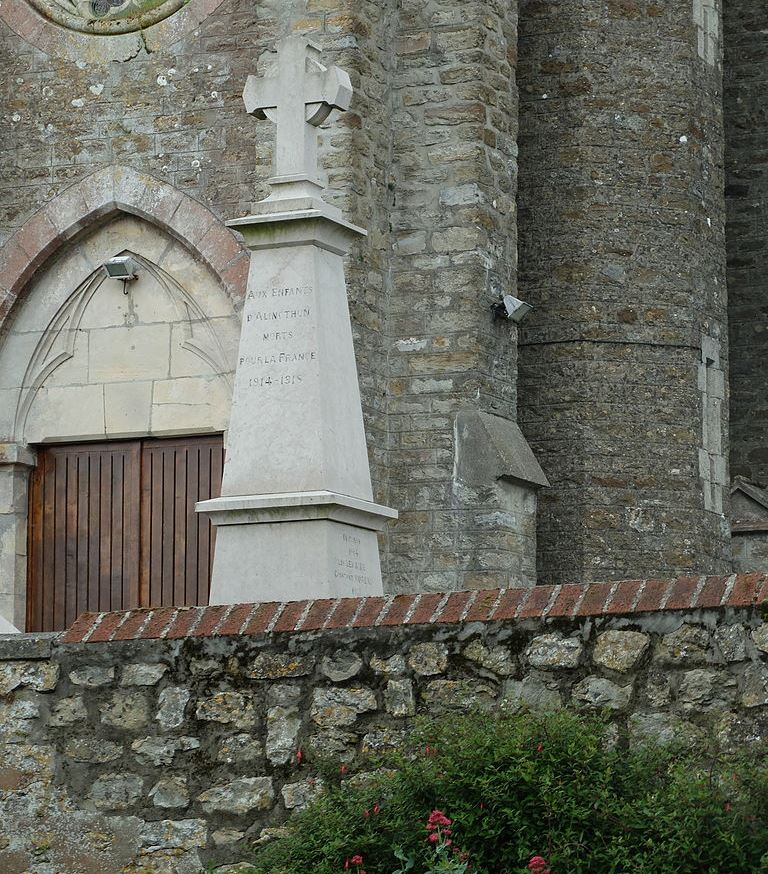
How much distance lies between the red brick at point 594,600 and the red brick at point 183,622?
159cm

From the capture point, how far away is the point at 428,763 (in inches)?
267

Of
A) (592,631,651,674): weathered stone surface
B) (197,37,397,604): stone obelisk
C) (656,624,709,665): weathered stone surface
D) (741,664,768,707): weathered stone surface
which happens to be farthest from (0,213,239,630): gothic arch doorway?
(741,664,768,707): weathered stone surface

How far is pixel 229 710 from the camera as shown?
7.54 metres

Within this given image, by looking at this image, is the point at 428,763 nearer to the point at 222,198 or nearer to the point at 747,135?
the point at 222,198

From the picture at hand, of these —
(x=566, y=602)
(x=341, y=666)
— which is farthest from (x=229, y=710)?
(x=566, y=602)

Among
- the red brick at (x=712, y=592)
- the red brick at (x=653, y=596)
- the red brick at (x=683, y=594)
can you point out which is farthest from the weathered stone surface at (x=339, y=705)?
the red brick at (x=712, y=592)

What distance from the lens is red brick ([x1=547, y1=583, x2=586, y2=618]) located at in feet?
23.0

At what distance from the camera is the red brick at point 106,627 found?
7773mm

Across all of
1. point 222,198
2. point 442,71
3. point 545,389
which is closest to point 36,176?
point 222,198

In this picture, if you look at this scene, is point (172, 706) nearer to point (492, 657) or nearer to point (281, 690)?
point (281, 690)

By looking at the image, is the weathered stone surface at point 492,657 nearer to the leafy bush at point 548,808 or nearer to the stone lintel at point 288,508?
the leafy bush at point 548,808

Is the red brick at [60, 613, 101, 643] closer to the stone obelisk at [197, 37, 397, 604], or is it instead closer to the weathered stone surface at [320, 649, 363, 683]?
the weathered stone surface at [320, 649, 363, 683]

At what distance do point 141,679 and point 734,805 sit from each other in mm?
2455

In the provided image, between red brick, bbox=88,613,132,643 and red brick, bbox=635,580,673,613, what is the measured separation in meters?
2.15
